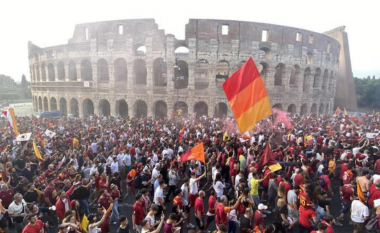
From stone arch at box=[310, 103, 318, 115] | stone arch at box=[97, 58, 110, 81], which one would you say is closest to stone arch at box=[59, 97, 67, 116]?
stone arch at box=[97, 58, 110, 81]

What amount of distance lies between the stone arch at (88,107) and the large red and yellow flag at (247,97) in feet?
86.8

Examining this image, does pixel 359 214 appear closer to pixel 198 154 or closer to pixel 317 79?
pixel 198 154

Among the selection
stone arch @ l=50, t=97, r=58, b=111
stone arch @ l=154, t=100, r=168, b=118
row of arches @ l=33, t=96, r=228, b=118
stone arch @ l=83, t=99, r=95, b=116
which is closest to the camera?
row of arches @ l=33, t=96, r=228, b=118

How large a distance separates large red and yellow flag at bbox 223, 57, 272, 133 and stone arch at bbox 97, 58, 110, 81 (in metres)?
24.3

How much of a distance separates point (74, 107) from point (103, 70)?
274 inches

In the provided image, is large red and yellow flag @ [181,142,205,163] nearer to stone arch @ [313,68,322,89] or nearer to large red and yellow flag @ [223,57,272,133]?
large red and yellow flag @ [223,57,272,133]

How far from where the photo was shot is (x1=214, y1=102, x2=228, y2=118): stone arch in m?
27.6

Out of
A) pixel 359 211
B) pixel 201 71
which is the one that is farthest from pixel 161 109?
pixel 359 211

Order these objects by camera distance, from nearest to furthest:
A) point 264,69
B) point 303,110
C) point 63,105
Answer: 1. point 264,69
2. point 303,110
3. point 63,105

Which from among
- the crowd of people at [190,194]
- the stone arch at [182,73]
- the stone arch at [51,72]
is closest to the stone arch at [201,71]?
the stone arch at [182,73]

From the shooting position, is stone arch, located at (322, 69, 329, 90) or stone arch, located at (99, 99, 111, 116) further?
stone arch, located at (322, 69, 329, 90)

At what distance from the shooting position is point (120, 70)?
93.9ft

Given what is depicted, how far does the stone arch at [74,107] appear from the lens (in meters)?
31.3

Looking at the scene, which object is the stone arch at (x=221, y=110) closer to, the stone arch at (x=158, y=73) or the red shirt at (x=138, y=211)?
the stone arch at (x=158, y=73)
